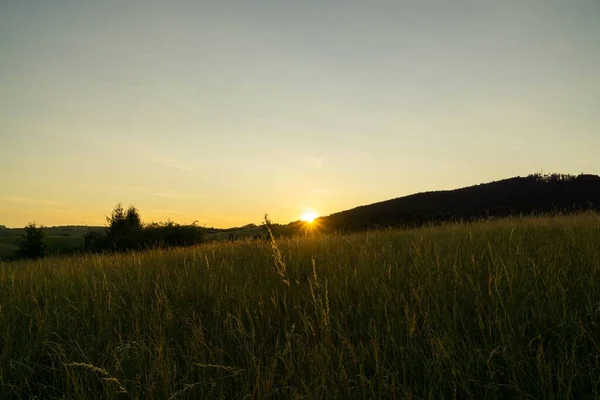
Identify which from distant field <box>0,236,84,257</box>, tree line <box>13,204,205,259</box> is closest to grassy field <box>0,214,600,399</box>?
tree line <box>13,204,205,259</box>

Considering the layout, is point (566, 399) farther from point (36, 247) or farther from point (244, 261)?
point (36, 247)

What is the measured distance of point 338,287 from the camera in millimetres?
3520

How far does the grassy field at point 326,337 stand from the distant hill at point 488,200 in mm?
15735

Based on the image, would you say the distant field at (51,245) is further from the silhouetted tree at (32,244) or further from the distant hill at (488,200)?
the distant hill at (488,200)

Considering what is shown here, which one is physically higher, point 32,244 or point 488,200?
point 488,200

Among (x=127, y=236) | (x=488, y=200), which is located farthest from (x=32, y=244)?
(x=488, y=200)

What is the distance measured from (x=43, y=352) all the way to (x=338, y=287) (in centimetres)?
243

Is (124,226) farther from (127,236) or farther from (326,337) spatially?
(326,337)

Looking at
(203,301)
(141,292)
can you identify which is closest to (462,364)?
(203,301)

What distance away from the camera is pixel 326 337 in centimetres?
224

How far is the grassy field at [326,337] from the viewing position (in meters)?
→ 1.98

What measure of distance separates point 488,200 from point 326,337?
87.8ft

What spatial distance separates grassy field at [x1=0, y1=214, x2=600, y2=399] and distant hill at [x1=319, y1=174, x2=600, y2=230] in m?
15.7

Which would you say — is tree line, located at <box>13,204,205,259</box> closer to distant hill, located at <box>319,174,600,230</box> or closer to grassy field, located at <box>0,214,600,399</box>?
distant hill, located at <box>319,174,600,230</box>
